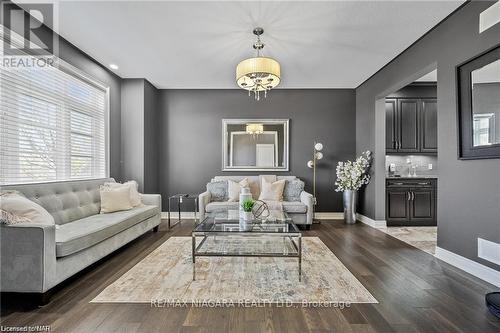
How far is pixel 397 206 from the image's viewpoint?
481 cm

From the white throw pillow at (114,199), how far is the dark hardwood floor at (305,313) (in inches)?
45.9

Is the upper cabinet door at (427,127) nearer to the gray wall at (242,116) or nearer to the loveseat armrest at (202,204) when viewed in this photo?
the gray wall at (242,116)

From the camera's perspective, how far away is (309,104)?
5.63 m

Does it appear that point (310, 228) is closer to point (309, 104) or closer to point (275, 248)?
point (275, 248)

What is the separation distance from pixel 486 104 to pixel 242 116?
401 cm

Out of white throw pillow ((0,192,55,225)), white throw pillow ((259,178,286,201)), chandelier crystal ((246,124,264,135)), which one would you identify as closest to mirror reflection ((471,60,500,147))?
white throw pillow ((259,178,286,201))

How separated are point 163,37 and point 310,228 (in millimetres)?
3864

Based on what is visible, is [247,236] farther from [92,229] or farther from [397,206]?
[397,206]

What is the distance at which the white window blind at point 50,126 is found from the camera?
2.77 meters

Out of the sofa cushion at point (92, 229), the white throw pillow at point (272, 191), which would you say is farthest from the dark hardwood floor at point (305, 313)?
the white throw pillow at point (272, 191)

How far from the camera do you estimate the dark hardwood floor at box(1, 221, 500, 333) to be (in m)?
1.78

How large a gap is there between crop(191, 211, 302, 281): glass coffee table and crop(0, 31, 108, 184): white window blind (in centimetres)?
214

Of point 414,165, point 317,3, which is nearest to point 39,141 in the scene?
point 317,3

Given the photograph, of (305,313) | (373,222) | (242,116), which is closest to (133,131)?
(242,116)
